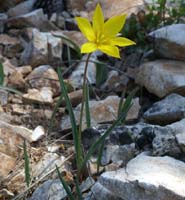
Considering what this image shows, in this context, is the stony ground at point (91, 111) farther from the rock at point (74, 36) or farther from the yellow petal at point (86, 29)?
the yellow petal at point (86, 29)

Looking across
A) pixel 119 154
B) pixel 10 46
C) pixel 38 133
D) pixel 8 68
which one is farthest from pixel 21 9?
pixel 119 154

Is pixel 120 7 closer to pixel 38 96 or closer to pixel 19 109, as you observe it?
pixel 38 96

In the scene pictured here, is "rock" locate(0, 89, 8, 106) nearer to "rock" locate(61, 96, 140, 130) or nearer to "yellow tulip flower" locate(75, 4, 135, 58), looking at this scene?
"rock" locate(61, 96, 140, 130)

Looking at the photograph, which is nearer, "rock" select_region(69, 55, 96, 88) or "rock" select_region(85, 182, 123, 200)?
"rock" select_region(85, 182, 123, 200)

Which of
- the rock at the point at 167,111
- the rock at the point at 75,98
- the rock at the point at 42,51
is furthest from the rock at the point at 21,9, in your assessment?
the rock at the point at 167,111

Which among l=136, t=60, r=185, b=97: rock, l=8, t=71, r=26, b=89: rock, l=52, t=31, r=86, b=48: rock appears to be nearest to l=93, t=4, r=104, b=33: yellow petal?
l=136, t=60, r=185, b=97: rock

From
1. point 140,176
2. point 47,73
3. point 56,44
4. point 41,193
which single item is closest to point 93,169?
point 41,193

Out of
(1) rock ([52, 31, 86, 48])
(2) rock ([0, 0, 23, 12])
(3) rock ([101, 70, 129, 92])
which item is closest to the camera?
(3) rock ([101, 70, 129, 92])
